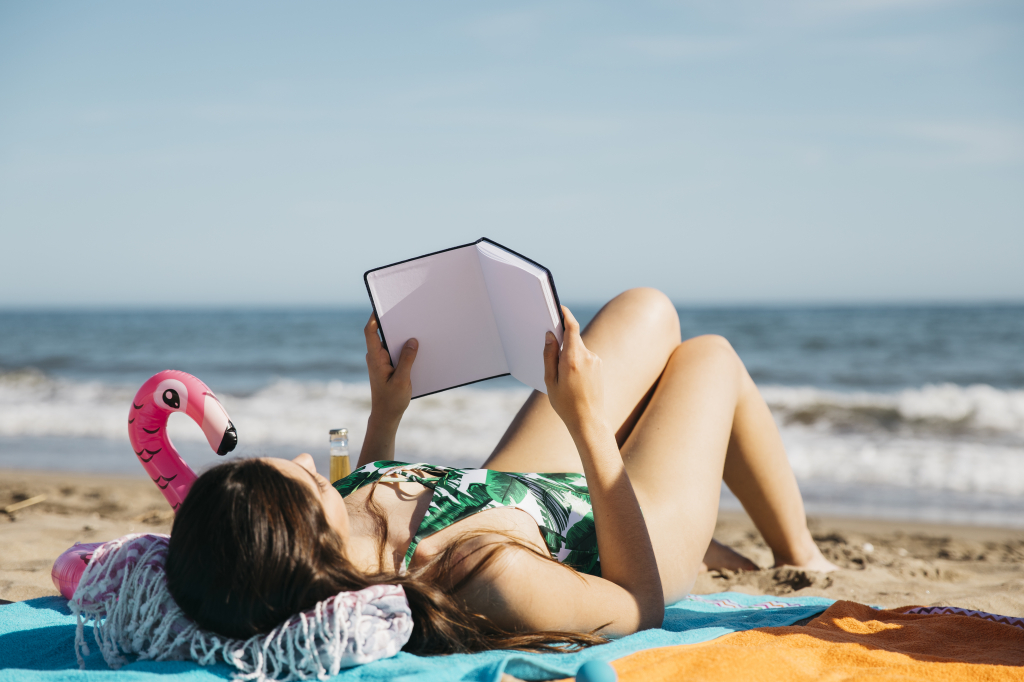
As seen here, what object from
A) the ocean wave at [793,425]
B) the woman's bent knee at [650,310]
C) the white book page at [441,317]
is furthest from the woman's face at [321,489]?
the ocean wave at [793,425]

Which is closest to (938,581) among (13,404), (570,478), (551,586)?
(570,478)

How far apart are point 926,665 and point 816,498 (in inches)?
149

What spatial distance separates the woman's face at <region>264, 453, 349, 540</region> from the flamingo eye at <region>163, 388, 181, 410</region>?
49 cm

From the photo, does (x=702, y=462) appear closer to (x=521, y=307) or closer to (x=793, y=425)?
(x=521, y=307)

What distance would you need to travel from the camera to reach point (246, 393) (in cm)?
1205

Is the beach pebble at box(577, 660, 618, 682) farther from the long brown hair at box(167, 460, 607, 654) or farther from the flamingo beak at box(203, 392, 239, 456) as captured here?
the flamingo beak at box(203, 392, 239, 456)

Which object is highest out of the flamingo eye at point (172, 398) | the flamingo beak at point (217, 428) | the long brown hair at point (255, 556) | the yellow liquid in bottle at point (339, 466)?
the flamingo eye at point (172, 398)

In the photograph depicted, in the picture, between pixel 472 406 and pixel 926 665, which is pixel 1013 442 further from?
pixel 926 665

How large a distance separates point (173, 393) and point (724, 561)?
8.16 ft

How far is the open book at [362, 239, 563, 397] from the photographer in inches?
77.2

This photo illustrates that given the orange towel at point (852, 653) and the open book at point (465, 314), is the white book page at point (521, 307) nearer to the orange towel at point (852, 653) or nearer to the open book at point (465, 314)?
the open book at point (465, 314)

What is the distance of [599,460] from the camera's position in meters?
1.86

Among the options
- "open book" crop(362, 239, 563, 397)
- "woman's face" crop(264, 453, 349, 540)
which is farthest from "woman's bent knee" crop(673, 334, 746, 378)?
"woman's face" crop(264, 453, 349, 540)

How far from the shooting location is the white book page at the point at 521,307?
1.83m
